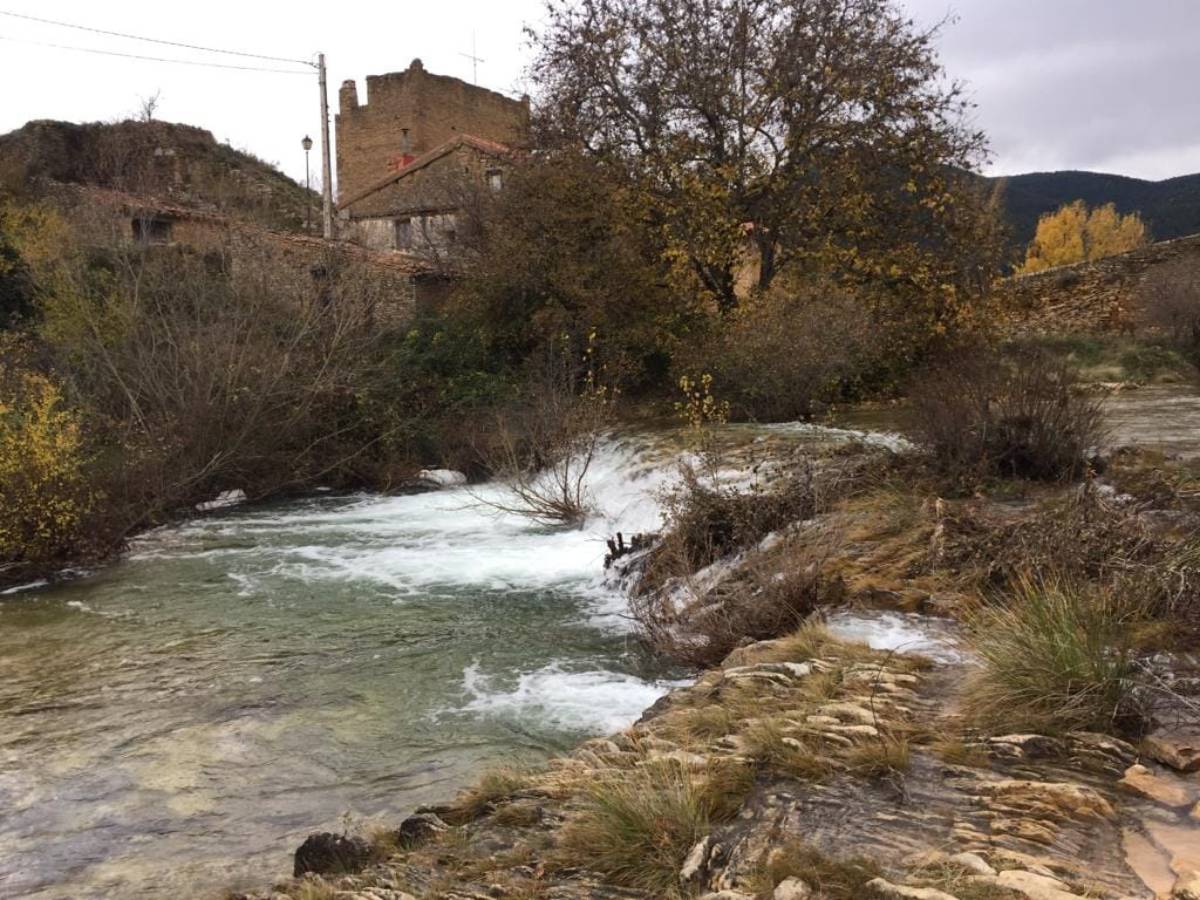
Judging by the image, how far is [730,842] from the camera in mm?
3529

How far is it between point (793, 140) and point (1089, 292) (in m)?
12.8

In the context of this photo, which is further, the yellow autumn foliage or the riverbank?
the yellow autumn foliage

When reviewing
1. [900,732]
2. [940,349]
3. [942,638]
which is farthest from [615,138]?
[900,732]

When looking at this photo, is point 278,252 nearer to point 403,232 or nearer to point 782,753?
point 403,232

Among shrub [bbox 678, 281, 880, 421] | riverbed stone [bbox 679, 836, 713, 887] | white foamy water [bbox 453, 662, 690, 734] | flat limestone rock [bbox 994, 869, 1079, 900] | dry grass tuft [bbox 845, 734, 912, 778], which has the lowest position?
white foamy water [bbox 453, 662, 690, 734]

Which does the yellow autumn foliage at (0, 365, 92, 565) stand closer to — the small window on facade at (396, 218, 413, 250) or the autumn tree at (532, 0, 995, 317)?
the autumn tree at (532, 0, 995, 317)

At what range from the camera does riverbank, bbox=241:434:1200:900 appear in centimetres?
313

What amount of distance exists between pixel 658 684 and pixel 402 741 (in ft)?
6.30

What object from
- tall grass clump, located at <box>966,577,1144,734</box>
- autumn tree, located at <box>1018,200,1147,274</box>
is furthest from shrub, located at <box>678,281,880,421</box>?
autumn tree, located at <box>1018,200,1147,274</box>

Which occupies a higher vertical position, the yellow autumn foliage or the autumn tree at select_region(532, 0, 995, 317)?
the autumn tree at select_region(532, 0, 995, 317)

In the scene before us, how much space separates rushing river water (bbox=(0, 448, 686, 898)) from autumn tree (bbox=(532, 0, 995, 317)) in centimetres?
918

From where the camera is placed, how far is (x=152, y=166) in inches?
1266

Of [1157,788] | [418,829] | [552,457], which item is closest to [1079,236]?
[552,457]

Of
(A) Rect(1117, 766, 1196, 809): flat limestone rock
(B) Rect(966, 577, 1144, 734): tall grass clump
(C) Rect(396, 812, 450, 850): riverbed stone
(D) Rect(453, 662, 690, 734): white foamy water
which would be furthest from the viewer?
(D) Rect(453, 662, 690, 734): white foamy water
